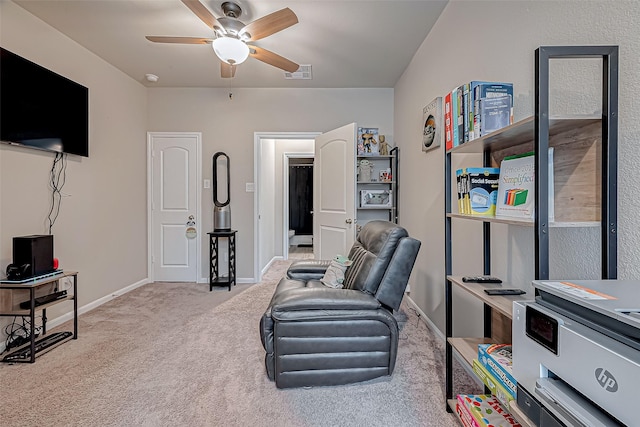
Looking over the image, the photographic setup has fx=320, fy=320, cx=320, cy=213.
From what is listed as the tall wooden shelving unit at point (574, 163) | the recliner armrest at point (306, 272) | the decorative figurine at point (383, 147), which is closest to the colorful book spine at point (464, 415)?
the tall wooden shelving unit at point (574, 163)

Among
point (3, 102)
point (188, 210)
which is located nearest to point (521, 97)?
point (3, 102)


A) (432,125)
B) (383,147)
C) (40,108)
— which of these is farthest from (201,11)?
(383,147)

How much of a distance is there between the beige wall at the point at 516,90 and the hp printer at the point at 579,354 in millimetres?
369

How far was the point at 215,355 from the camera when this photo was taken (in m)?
2.32

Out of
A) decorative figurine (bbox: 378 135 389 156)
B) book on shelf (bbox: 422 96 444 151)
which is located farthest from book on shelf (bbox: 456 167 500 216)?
decorative figurine (bbox: 378 135 389 156)

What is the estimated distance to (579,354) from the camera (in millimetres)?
703

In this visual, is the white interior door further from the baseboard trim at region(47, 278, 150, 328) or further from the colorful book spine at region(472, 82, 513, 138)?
the baseboard trim at region(47, 278, 150, 328)

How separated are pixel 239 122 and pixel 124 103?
1350 millimetres

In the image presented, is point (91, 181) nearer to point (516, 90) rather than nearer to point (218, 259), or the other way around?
point (218, 259)

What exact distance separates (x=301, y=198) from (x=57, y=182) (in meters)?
5.15

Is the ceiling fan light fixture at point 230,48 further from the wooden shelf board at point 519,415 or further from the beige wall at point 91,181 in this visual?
the wooden shelf board at point 519,415

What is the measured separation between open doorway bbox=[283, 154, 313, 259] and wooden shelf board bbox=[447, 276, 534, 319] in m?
5.95

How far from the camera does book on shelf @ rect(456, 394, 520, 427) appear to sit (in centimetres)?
130

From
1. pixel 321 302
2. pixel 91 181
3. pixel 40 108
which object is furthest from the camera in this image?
pixel 91 181
